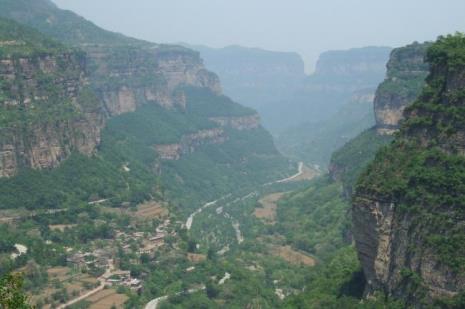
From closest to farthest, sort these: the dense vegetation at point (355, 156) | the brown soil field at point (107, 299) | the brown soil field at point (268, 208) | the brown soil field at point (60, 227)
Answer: the brown soil field at point (107, 299)
the brown soil field at point (60, 227)
the dense vegetation at point (355, 156)
the brown soil field at point (268, 208)

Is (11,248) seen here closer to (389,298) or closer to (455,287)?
(389,298)

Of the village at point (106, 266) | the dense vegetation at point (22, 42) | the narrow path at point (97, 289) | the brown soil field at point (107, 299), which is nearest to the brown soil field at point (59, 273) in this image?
the village at point (106, 266)

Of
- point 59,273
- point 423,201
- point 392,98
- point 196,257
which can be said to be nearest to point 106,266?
point 59,273

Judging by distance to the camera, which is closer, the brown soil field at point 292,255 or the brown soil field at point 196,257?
the brown soil field at point 196,257

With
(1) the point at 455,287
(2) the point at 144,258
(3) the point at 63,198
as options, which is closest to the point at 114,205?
(3) the point at 63,198

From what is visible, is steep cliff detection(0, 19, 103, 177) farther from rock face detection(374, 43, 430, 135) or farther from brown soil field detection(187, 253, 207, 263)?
rock face detection(374, 43, 430, 135)

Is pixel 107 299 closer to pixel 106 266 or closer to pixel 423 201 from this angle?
pixel 106 266

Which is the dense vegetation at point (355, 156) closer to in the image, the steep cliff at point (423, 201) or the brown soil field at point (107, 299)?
the brown soil field at point (107, 299)
